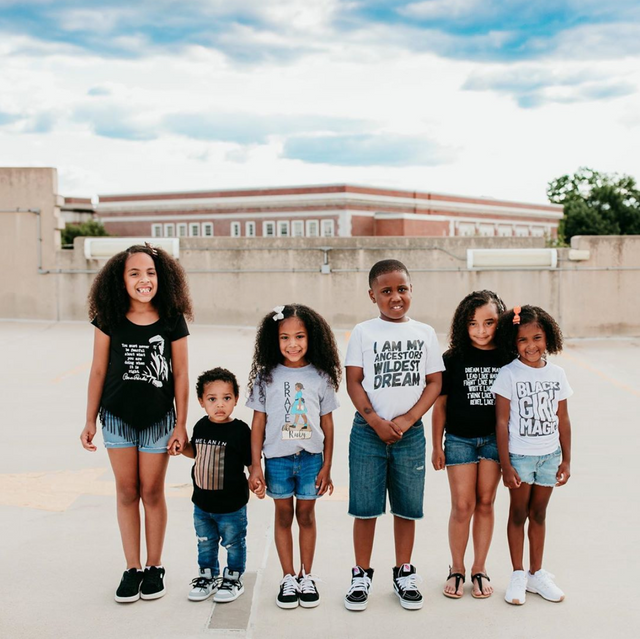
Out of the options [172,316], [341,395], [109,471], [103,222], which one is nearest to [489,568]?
[172,316]

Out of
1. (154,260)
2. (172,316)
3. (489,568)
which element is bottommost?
(489,568)

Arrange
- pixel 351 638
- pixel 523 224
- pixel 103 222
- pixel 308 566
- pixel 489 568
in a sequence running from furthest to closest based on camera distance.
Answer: pixel 523 224, pixel 103 222, pixel 489 568, pixel 308 566, pixel 351 638

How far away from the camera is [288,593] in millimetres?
3406

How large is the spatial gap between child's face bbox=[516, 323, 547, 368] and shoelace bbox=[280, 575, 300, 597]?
1538 millimetres

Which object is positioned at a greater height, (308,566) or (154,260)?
(154,260)

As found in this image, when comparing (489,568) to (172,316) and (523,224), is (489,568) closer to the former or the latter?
(172,316)

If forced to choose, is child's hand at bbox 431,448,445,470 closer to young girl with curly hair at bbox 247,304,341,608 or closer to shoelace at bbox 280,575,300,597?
young girl with curly hair at bbox 247,304,341,608

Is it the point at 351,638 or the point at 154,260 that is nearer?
the point at 351,638

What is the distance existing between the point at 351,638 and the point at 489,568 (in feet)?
3.47

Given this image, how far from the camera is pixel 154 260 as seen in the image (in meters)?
3.67

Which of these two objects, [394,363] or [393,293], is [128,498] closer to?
[394,363]

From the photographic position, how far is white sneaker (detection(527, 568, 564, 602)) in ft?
11.4

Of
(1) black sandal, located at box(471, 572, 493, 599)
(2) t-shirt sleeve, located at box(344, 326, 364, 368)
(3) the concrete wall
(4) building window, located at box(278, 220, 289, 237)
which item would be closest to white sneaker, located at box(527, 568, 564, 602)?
(1) black sandal, located at box(471, 572, 493, 599)

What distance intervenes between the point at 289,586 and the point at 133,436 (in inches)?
40.1
